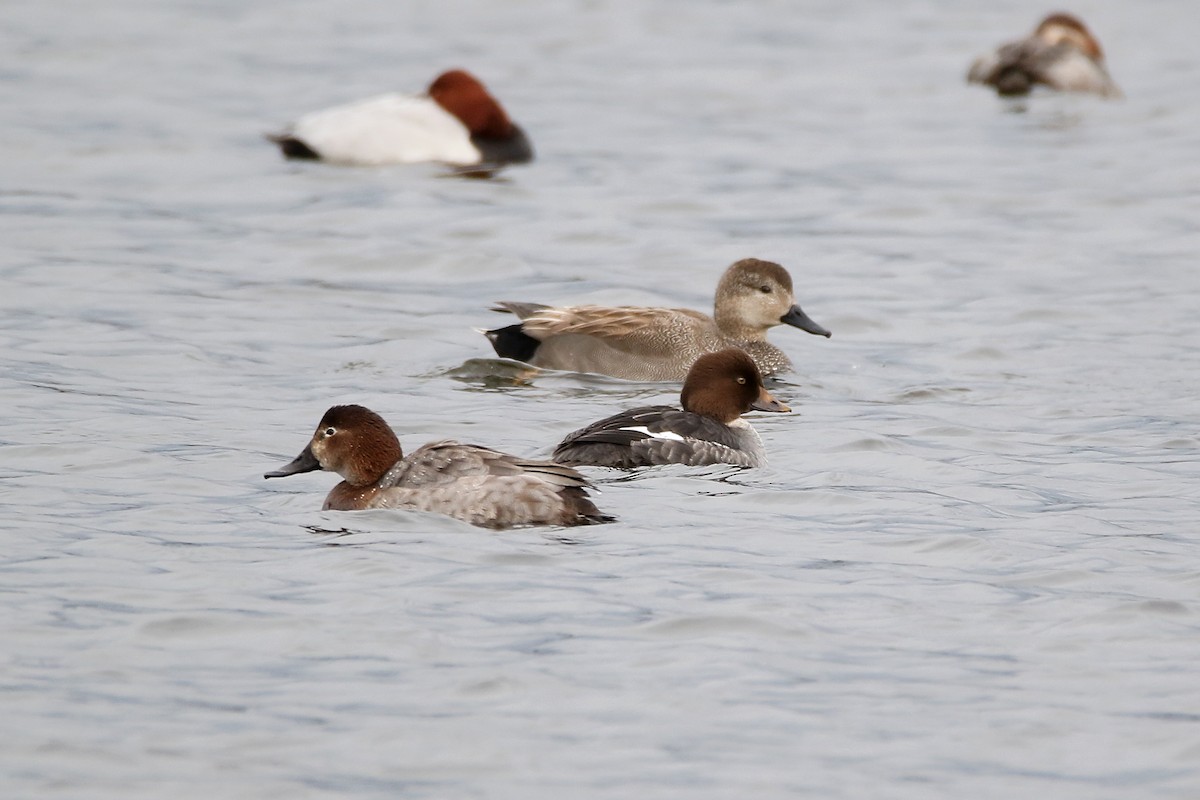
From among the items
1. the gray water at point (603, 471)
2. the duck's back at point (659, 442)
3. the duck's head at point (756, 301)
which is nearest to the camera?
the gray water at point (603, 471)

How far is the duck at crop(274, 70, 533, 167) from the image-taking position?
19719 millimetres

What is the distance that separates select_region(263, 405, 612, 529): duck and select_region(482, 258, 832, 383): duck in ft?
11.4

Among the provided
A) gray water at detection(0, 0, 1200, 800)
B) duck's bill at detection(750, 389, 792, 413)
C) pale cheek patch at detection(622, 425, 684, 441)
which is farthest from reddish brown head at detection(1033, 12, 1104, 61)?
pale cheek patch at detection(622, 425, 684, 441)

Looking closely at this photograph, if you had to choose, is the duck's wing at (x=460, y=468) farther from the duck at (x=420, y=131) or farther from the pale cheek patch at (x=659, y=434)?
the duck at (x=420, y=131)

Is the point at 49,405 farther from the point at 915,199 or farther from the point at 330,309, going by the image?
the point at 915,199

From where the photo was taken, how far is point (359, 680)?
7086 millimetres

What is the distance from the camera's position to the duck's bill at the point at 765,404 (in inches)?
428

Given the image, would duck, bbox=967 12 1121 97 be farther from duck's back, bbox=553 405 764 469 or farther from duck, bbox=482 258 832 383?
duck's back, bbox=553 405 764 469

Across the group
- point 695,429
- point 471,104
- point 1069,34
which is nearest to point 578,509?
point 695,429

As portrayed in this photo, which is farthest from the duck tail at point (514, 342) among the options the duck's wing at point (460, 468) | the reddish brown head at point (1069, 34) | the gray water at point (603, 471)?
the reddish brown head at point (1069, 34)

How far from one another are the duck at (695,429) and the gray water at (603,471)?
0.56 ft

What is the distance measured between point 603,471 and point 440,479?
1.26 meters

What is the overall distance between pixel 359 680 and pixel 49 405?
4.82 meters

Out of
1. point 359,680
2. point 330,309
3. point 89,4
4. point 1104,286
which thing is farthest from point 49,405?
point 89,4
